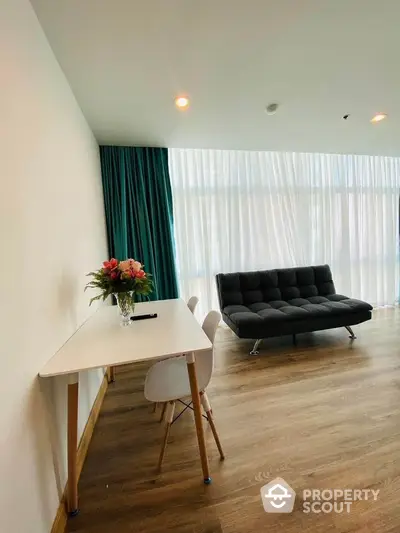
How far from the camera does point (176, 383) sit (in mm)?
1552

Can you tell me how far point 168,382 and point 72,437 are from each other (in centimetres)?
54

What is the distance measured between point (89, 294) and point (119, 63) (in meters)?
1.81

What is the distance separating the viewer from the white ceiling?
1524 millimetres

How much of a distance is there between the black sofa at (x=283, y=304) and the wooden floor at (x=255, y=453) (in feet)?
1.48

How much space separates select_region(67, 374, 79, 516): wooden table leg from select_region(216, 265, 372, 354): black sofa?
1941 millimetres

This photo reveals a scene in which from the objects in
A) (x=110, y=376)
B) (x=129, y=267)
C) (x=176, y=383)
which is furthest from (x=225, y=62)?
(x=110, y=376)

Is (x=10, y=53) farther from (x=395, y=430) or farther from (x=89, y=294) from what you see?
(x=395, y=430)

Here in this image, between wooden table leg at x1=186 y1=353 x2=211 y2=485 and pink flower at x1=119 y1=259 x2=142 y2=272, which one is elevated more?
pink flower at x1=119 y1=259 x2=142 y2=272

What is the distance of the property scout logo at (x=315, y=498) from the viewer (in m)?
1.26

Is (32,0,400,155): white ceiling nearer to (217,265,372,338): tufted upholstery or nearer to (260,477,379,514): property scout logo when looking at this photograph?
(217,265,372,338): tufted upholstery

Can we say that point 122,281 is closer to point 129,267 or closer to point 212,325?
point 129,267

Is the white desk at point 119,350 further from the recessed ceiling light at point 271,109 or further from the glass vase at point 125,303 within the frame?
the recessed ceiling light at point 271,109

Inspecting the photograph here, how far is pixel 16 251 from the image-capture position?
1075 millimetres

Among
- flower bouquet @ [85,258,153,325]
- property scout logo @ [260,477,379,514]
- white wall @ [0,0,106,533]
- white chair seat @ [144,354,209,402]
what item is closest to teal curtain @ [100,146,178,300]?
white wall @ [0,0,106,533]
